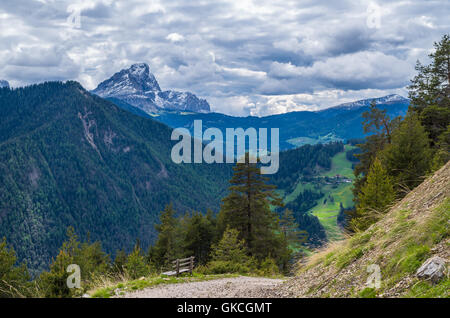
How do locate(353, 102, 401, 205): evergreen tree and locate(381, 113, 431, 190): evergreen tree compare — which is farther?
locate(353, 102, 401, 205): evergreen tree

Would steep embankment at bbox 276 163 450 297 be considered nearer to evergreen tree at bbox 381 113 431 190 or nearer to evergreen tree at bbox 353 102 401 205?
evergreen tree at bbox 381 113 431 190

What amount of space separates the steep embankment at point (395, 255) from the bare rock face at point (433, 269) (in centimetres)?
14

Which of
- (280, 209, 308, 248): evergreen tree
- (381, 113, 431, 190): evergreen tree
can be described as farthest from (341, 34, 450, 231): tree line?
(280, 209, 308, 248): evergreen tree

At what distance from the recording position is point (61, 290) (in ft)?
39.9

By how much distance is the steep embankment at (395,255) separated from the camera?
8945mm

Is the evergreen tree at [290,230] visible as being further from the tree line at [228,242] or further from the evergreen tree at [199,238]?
the evergreen tree at [199,238]

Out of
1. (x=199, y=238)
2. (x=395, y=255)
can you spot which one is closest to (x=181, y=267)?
(x=395, y=255)

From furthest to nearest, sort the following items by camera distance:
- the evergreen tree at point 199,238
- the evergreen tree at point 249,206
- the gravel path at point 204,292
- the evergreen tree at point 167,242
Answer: the evergreen tree at point 167,242
the evergreen tree at point 199,238
the evergreen tree at point 249,206
the gravel path at point 204,292

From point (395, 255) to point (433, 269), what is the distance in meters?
1.95

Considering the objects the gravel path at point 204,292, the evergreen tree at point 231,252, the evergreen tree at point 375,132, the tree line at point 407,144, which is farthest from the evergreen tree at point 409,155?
the gravel path at point 204,292

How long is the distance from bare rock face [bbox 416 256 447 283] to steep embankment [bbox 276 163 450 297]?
0.46 ft

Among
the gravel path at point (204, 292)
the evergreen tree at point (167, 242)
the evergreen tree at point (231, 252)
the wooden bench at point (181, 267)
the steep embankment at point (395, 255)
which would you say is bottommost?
the evergreen tree at point (167, 242)

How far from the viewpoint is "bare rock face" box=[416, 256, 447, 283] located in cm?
815
